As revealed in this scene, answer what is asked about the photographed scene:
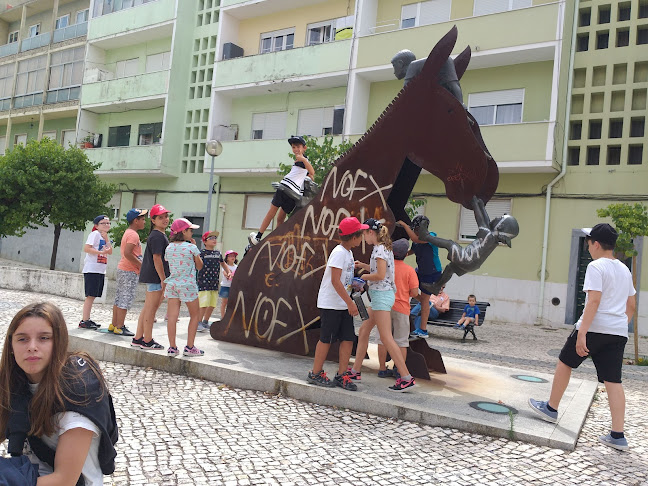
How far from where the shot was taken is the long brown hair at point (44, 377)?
1839 millimetres

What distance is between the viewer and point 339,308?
16.9ft

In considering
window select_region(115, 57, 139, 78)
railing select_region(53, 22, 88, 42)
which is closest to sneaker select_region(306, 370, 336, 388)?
window select_region(115, 57, 139, 78)

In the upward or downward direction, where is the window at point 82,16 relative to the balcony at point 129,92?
upward

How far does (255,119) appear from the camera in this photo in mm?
21750

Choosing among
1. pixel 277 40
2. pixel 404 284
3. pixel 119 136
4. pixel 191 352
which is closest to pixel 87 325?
pixel 191 352

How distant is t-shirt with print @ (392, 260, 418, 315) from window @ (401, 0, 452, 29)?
45.9 feet

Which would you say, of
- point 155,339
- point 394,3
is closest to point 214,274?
point 155,339

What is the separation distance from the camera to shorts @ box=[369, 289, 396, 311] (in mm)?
5258

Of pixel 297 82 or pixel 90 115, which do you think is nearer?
pixel 297 82

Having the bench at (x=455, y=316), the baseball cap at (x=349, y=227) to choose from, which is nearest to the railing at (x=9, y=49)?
the bench at (x=455, y=316)

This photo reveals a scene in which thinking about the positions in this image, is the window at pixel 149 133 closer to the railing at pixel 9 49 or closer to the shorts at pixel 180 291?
the railing at pixel 9 49

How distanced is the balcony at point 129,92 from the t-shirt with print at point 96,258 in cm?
1626

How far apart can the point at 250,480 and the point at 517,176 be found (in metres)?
14.3

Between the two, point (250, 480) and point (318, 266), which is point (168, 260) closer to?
point (318, 266)
